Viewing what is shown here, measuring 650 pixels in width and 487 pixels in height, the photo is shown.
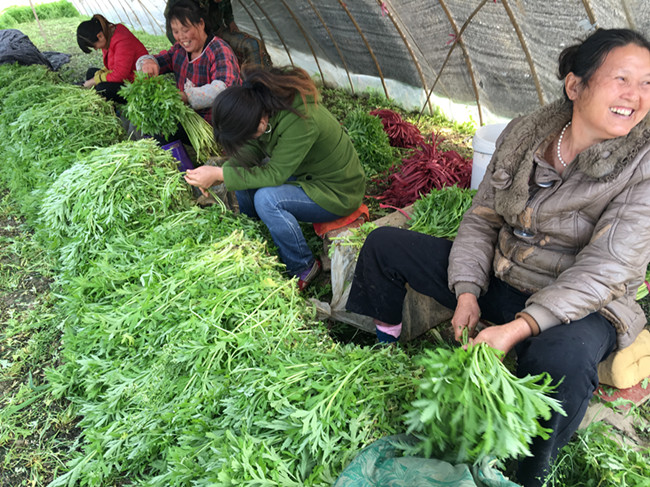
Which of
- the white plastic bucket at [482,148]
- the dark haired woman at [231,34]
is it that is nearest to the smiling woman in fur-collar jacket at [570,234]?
the white plastic bucket at [482,148]

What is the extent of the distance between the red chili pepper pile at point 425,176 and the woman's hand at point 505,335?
7.53 ft

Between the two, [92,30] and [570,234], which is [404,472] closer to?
[570,234]

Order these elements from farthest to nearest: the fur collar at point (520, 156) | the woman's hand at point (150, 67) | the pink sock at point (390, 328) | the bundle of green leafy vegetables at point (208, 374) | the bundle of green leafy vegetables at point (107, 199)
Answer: the woman's hand at point (150, 67)
the bundle of green leafy vegetables at point (107, 199)
the pink sock at point (390, 328)
the fur collar at point (520, 156)
the bundle of green leafy vegetables at point (208, 374)

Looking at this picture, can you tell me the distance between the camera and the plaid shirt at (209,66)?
354 centimetres

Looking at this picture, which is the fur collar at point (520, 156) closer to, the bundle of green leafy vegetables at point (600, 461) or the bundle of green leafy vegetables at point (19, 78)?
the bundle of green leafy vegetables at point (600, 461)

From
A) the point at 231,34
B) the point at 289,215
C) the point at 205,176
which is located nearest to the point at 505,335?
the point at 289,215

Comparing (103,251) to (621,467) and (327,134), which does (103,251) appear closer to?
(327,134)

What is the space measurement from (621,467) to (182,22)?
3.68m

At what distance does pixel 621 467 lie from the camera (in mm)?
1413

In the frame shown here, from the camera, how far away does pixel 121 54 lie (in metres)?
4.42

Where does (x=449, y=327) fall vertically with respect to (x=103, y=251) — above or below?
below

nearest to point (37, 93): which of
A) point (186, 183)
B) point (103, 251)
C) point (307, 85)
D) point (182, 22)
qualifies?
point (182, 22)

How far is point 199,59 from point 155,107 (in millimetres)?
689

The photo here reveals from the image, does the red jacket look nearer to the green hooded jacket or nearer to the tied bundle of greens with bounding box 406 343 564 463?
the green hooded jacket
